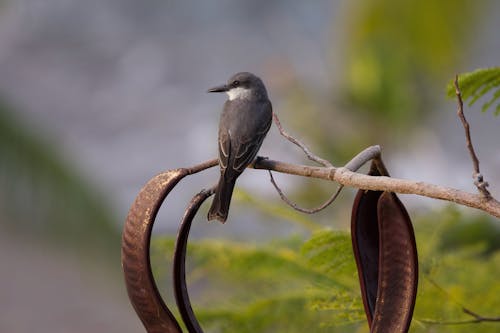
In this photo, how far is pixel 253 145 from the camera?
3.12 meters

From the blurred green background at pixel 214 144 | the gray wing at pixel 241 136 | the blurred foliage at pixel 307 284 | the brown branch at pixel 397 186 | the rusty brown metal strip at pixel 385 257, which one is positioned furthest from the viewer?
the blurred green background at pixel 214 144

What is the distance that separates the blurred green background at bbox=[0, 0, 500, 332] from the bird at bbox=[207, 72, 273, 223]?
21 cm

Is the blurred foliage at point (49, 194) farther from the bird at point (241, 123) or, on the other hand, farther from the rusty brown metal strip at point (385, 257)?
the rusty brown metal strip at point (385, 257)

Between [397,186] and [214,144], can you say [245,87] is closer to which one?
[397,186]

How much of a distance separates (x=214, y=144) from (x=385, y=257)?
32.4 feet

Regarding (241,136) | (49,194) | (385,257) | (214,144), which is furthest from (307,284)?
(214,144)

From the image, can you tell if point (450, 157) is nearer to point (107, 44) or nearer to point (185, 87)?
point (185, 87)

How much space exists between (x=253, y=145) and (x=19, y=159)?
6933 mm

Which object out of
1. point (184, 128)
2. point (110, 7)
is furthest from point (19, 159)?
point (110, 7)

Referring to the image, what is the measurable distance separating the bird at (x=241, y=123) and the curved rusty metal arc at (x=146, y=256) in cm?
67

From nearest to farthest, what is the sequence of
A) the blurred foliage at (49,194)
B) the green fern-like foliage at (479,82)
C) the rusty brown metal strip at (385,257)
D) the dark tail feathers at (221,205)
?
the rusty brown metal strip at (385,257), the green fern-like foliage at (479,82), the dark tail feathers at (221,205), the blurred foliage at (49,194)

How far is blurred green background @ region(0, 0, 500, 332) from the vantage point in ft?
10.6

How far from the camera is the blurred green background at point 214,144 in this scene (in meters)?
3.22

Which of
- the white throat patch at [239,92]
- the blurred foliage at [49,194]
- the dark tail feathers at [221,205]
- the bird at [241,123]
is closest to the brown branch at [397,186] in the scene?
the dark tail feathers at [221,205]
